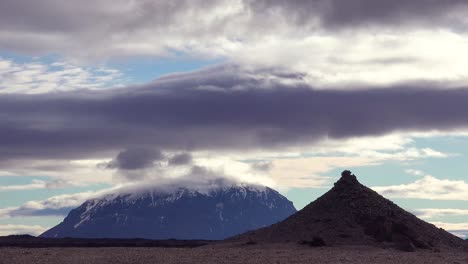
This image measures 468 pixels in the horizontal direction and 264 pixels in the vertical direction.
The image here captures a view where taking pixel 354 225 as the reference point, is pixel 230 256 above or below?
below

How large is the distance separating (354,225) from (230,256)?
42.3 m

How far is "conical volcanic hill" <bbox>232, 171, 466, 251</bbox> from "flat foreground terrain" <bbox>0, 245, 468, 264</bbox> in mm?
10010

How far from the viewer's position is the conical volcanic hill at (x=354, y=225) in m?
151

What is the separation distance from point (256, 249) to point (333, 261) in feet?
78.2

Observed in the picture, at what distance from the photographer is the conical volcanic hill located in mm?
151375

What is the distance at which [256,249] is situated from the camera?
140 metres

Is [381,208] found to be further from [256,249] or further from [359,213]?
[256,249]

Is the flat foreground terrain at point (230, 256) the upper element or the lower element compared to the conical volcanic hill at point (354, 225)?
lower

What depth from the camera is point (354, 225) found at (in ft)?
520

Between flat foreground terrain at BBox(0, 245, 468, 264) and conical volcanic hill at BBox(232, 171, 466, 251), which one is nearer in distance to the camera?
flat foreground terrain at BBox(0, 245, 468, 264)

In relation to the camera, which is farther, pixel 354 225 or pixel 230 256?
pixel 354 225

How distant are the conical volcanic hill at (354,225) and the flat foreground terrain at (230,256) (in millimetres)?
10010

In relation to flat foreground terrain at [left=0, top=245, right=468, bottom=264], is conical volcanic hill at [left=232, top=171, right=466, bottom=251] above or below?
above

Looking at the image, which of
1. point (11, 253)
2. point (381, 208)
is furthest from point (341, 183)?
point (11, 253)
